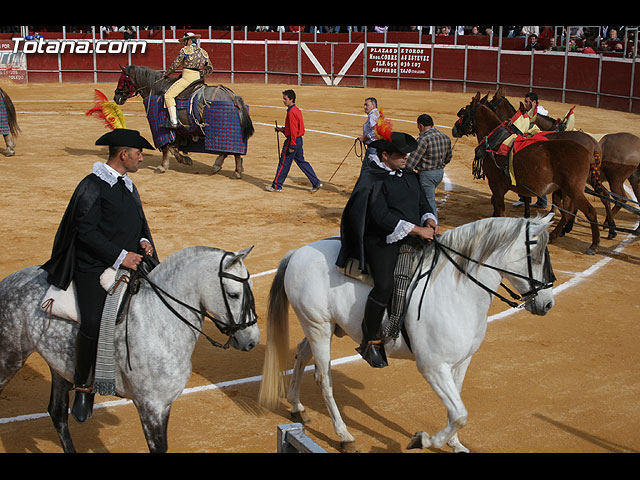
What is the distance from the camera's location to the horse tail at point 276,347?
598 cm

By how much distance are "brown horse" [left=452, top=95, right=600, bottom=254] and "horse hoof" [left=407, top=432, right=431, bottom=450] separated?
573 cm

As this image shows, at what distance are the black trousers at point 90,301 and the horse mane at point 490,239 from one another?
2.41 meters

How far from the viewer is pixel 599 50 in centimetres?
2478

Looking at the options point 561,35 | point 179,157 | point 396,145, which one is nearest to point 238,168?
point 179,157

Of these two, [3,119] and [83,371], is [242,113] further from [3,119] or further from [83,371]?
[83,371]

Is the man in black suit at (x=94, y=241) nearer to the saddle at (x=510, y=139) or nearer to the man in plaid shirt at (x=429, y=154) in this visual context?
the man in plaid shirt at (x=429, y=154)

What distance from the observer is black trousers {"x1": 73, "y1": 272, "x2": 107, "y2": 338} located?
4.82m

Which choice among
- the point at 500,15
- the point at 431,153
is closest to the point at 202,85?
the point at 431,153

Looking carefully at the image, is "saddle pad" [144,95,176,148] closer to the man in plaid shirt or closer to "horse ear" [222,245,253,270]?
the man in plaid shirt

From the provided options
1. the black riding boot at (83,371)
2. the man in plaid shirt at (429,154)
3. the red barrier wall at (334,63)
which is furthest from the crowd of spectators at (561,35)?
the black riding boot at (83,371)

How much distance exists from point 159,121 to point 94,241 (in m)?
11.1

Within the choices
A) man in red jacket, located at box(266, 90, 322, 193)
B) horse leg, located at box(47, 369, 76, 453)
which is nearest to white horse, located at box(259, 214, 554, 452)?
horse leg, located at box(47, 369, 76, 453)

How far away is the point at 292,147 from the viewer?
45.6ft

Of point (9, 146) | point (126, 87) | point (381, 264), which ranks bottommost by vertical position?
point (9, 146)
